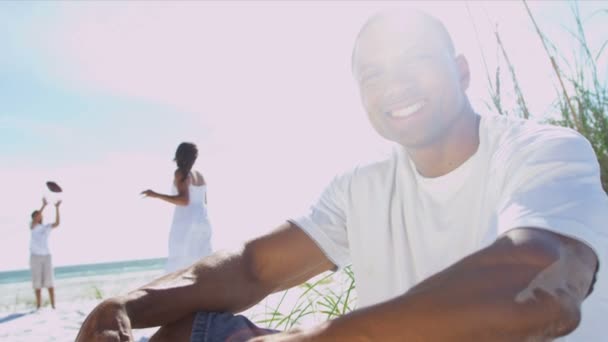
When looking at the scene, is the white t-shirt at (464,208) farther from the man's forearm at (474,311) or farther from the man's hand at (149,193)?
the man's hand at (149,193)

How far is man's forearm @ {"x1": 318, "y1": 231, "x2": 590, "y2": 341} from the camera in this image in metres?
0.74

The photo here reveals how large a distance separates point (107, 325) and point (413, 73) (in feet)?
2.73

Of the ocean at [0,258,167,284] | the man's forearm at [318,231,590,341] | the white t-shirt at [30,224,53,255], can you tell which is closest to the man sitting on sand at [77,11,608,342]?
the man's forearm at [318,231,590,341]

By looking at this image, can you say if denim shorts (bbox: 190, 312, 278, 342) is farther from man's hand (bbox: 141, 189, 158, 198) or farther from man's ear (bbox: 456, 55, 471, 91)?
man's hand (bbox: 141, 189, 158, 198)

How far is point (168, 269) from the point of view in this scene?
4.43m

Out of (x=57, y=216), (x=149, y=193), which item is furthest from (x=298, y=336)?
(x=57, y=216)

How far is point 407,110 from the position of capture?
4.27 feet

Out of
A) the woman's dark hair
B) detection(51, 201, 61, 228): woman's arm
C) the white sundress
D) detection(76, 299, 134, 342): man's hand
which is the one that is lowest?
detection(51, 201, 61, 228): woman's arm

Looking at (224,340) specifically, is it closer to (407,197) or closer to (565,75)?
(407,197)

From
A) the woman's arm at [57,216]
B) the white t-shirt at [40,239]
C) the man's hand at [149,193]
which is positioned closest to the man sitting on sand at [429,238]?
the man's hand at [149,193]

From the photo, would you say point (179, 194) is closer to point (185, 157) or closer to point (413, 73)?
point (185, 157)

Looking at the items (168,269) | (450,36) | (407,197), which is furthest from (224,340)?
(168,269)

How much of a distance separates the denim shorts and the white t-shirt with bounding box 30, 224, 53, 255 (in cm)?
683

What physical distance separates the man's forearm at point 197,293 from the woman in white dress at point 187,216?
3153 mm
